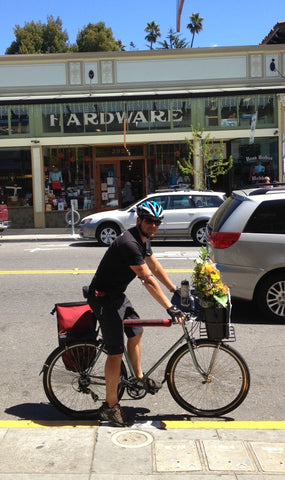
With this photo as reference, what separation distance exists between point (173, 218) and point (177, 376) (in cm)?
1061

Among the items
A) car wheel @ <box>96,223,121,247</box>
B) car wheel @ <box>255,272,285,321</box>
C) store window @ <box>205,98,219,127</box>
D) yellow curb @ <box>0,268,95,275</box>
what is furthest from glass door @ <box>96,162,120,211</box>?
car wheel @ <box>255,272,285,321</box>

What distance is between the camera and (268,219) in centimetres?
697

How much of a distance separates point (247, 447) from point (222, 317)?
0.95 metres

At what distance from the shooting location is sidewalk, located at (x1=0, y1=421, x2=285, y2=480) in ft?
11.0

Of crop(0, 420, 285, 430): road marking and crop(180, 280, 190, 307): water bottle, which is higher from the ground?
crop(180, 280, 190, 307): water bottle

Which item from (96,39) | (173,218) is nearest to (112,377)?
(173,218)

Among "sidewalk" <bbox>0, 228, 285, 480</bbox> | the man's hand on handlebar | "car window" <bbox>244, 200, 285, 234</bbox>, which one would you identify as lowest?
"sidewalk" <bbox>0, 228, 285, 480</bbox>

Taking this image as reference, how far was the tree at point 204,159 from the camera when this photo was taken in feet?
63.2

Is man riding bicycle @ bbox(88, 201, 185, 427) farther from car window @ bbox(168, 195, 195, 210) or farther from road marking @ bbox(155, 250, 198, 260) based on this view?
car window @ bbox(168, 195, 195, 210)

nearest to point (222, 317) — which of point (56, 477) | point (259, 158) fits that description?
point (56, 477)

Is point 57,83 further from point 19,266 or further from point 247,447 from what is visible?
point 247,447

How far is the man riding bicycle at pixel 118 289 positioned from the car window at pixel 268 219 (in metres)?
3.09

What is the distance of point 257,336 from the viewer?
21.3 feet

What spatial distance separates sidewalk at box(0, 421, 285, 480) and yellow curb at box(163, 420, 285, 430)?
4cm
